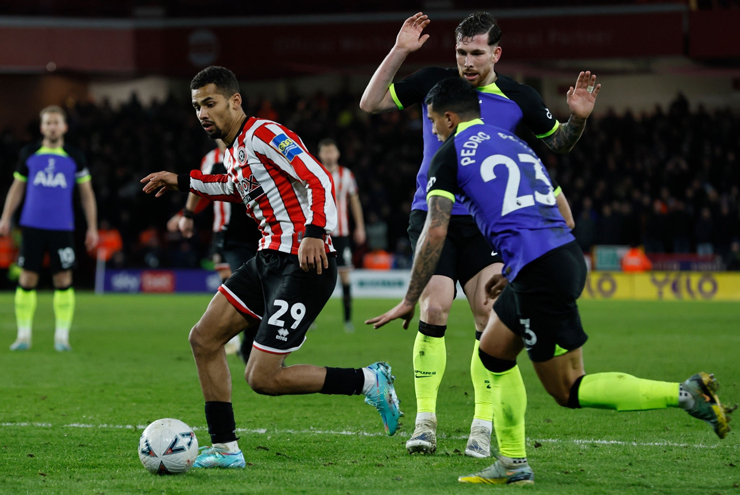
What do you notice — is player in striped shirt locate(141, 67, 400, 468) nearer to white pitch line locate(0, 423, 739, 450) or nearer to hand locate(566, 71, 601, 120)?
white pitch line locate(0, 423, 739, 450)

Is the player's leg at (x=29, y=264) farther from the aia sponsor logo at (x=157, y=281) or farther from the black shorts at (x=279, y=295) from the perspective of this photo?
the aia sponsor logo at (x=157, y=281)

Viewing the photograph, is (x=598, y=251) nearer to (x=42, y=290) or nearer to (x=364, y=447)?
(x=42, y=290)

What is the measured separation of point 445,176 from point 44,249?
7097 mm

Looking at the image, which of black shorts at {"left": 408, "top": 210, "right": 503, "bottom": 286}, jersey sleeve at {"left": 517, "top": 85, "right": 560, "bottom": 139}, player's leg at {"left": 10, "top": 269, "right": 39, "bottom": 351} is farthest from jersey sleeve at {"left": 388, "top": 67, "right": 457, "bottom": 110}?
player's leg at {"left": 10, "top": 269, "right": 39, "bottom": 351}

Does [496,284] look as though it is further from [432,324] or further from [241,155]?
[241,155]

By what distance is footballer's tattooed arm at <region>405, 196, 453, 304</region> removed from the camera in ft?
13.8

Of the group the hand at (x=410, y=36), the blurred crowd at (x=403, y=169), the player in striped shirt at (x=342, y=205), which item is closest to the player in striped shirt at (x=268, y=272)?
the hand at (x=410, y=36)

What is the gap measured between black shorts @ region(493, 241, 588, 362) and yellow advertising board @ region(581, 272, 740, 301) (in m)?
15.7

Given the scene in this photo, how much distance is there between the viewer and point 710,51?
2667 centimetres

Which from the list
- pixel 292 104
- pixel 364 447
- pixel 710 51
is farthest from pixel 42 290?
pixel 364 447

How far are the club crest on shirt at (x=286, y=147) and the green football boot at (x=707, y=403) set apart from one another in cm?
211

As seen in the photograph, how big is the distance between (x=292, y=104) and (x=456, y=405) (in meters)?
22.6

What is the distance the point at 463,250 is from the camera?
17.6 feet

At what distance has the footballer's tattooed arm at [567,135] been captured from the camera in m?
5.15
